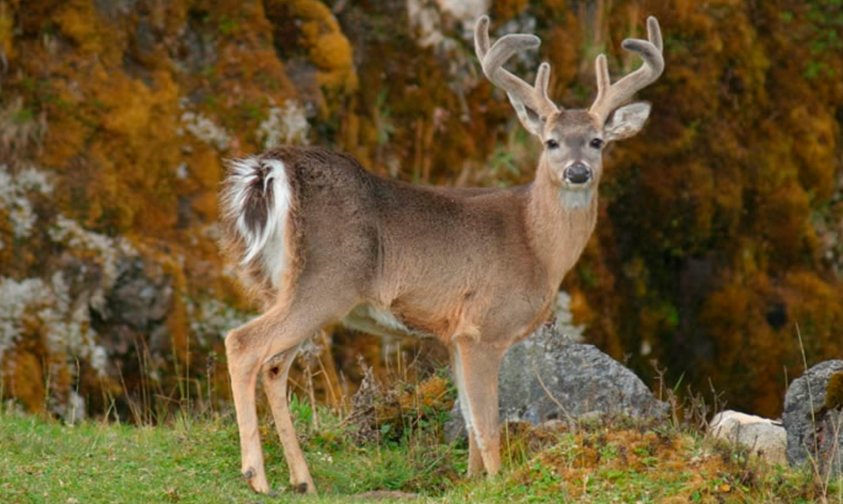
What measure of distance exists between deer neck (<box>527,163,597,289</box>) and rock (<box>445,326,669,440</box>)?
0.52 m

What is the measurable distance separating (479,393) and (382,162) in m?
4.95

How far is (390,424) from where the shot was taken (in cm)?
966

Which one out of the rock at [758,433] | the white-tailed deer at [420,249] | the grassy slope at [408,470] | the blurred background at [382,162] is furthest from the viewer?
the blurred background at [382,162]

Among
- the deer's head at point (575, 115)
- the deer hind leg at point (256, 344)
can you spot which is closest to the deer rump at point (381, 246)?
the deer hind leg at point (256, 344)

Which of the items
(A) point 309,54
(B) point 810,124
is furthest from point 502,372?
(B) point 810,124

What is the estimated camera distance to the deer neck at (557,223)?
940 centimetres

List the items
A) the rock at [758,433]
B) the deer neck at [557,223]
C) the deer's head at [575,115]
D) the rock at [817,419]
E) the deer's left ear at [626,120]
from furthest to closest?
the deer's left ear at [626,120]
the deer neck at [557,223]
the deer's head at [575,115]
the rock at [758,433]
the rock at [817,419]

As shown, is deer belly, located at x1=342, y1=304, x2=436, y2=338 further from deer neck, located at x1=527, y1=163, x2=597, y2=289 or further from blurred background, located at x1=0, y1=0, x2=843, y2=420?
blurred background, located at x1=0, y1=0, x2=843, y2=420

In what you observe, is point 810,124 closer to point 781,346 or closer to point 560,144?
point 781,346

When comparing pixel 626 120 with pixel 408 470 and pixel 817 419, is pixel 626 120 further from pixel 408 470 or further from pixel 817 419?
pixel 408 470

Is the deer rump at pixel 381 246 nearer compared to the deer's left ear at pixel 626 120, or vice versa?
the deer rump at pixel 381 246

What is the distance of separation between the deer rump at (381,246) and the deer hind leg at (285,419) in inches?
14.7

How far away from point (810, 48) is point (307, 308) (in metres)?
8.63

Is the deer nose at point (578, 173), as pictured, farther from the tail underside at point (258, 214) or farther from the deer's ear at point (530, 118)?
the tail underside at point (258, 214)
